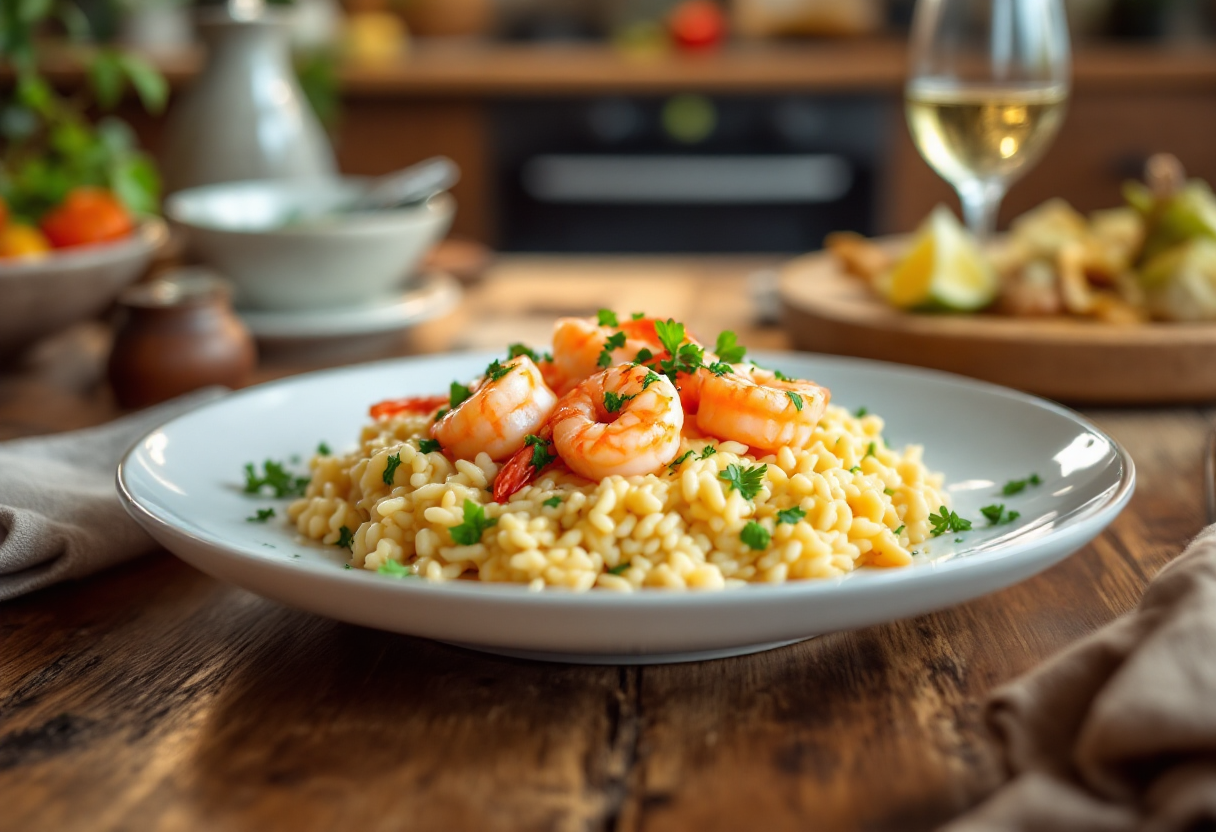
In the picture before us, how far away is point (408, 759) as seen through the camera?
2.81ft

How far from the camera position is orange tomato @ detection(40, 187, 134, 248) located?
78.6 inches

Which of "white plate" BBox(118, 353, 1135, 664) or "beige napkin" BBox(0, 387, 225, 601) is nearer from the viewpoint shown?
"white plate" BBox(118, 353, 1135, 664)

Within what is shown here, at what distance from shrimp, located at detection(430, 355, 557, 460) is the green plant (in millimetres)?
1328

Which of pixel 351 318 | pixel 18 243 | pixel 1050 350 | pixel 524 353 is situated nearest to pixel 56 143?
pixel 18 243

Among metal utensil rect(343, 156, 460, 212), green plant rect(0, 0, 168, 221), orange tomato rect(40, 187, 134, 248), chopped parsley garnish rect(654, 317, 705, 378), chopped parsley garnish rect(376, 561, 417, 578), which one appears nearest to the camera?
chopped parsley garnish rect(376, 561, 417, 578)

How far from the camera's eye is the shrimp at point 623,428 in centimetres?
103

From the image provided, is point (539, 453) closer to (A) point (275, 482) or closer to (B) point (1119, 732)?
(A) point (275, 482)

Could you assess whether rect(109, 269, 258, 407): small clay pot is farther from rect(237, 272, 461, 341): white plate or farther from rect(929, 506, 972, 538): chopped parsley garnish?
rect(929, 506, 972, 538): chopped parsley garnish

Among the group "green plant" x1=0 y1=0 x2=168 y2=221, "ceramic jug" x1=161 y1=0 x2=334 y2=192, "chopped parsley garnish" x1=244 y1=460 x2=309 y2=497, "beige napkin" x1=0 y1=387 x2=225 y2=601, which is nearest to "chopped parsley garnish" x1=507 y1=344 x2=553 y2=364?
"chopped parsley garnish" x1=244 y1=460 x2=309 y2=497

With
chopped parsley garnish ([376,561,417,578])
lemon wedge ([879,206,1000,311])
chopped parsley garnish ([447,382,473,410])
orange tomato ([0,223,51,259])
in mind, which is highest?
orange tomato ([0,223,51,259])

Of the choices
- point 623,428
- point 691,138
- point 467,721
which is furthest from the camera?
point 691,138

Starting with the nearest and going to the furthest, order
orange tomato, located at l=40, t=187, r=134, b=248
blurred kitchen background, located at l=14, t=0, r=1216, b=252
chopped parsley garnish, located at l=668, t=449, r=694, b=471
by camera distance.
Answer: chopped parsley garnish, located at l=668, t=449, r=694, b=471, orange tomato, located at l=40, t=187, r=134, b=248, blurred kitchen background, located at l=14, t=0, r=1216, b=252

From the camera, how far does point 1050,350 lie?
5.71 feet

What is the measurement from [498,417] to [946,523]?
0.42 metres
